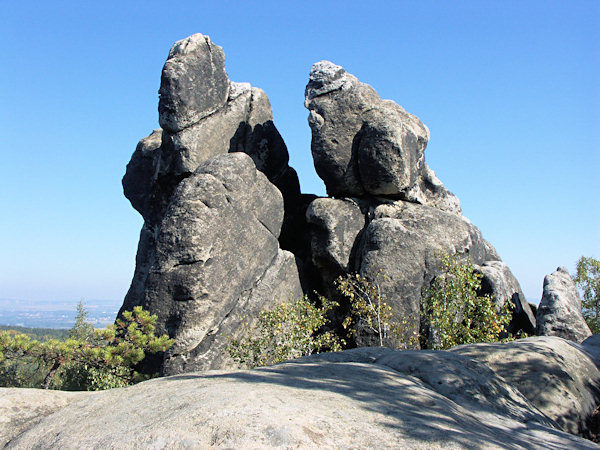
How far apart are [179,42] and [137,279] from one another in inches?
473

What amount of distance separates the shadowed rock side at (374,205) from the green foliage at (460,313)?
2.38 m

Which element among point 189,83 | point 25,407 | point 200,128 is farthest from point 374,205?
point 25,407

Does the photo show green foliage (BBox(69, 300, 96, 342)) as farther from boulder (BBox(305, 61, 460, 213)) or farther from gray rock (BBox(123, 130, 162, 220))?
boulder (BBox(305, 61, 460, 213))

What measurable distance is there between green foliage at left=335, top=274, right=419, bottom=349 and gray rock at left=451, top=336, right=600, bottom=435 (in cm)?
778

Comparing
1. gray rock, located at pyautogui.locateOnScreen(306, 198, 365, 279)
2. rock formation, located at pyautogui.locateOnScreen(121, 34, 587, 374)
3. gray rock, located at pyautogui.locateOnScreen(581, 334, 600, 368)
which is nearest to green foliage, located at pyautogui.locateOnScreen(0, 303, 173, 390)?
rock formation, located at pyautogui.locateOnScreen(121, 34, 587, 374)

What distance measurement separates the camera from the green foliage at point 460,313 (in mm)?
17828

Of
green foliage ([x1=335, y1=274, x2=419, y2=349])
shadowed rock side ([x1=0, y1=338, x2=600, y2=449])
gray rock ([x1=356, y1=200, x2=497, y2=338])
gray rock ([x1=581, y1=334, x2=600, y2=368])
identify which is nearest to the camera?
shadowed rock side ([x1=0, y1=338, x2=600, y2=449])

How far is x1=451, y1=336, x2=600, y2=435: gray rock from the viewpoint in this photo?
9.92 metres

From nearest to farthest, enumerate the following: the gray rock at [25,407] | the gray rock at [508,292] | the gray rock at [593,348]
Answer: the gray rock at [25,407]
the gray rock at [593,348]
the gray rock at [508,292]

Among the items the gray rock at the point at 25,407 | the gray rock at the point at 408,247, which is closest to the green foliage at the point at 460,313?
the gray rock at the point at 408,247

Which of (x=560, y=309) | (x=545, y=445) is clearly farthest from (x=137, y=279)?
(x=545, y=445)

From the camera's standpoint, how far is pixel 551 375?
1041 centimetres

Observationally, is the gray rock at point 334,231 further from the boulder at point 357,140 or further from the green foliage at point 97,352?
the green foliage at point 97,352

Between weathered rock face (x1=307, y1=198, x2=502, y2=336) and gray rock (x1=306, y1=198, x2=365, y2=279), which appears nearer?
weathered rock face (x1=307, y1=198, x2=502, y2=336)
